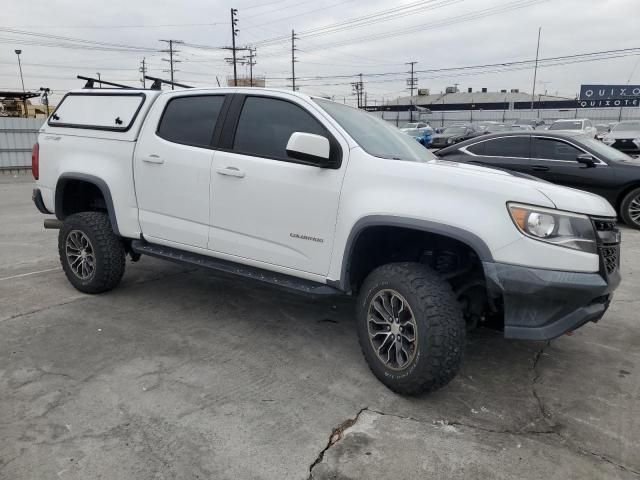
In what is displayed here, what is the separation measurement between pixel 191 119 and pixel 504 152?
6407 millimetres

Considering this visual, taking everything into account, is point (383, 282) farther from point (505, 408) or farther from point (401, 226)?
point (505, 408)

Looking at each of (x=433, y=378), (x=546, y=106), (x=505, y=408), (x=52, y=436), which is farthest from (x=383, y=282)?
(x=546, y=106)

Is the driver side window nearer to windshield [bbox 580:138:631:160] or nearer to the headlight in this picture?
windshield [bbox 580:138:631:160]

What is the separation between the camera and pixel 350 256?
3.46 metres

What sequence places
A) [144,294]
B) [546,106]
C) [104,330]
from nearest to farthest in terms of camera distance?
[104,330] < [144,294] < [546,106]

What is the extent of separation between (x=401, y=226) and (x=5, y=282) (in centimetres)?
445

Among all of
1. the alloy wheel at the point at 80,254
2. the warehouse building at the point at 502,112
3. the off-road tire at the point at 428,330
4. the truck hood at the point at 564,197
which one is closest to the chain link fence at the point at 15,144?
the alloy wheel at the point at 80,254

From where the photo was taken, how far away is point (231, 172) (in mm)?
3963

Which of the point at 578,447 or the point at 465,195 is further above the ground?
the point at 465,195

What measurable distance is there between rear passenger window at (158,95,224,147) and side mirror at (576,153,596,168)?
21.0ft

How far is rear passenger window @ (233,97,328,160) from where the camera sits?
382 cm

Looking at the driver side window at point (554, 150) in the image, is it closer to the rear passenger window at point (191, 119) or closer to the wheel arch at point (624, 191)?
the wheel arch at point (624, 191)

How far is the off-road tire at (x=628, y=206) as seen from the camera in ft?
27.6

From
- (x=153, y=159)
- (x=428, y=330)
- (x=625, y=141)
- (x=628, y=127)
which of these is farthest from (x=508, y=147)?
(x=628, y=127)
